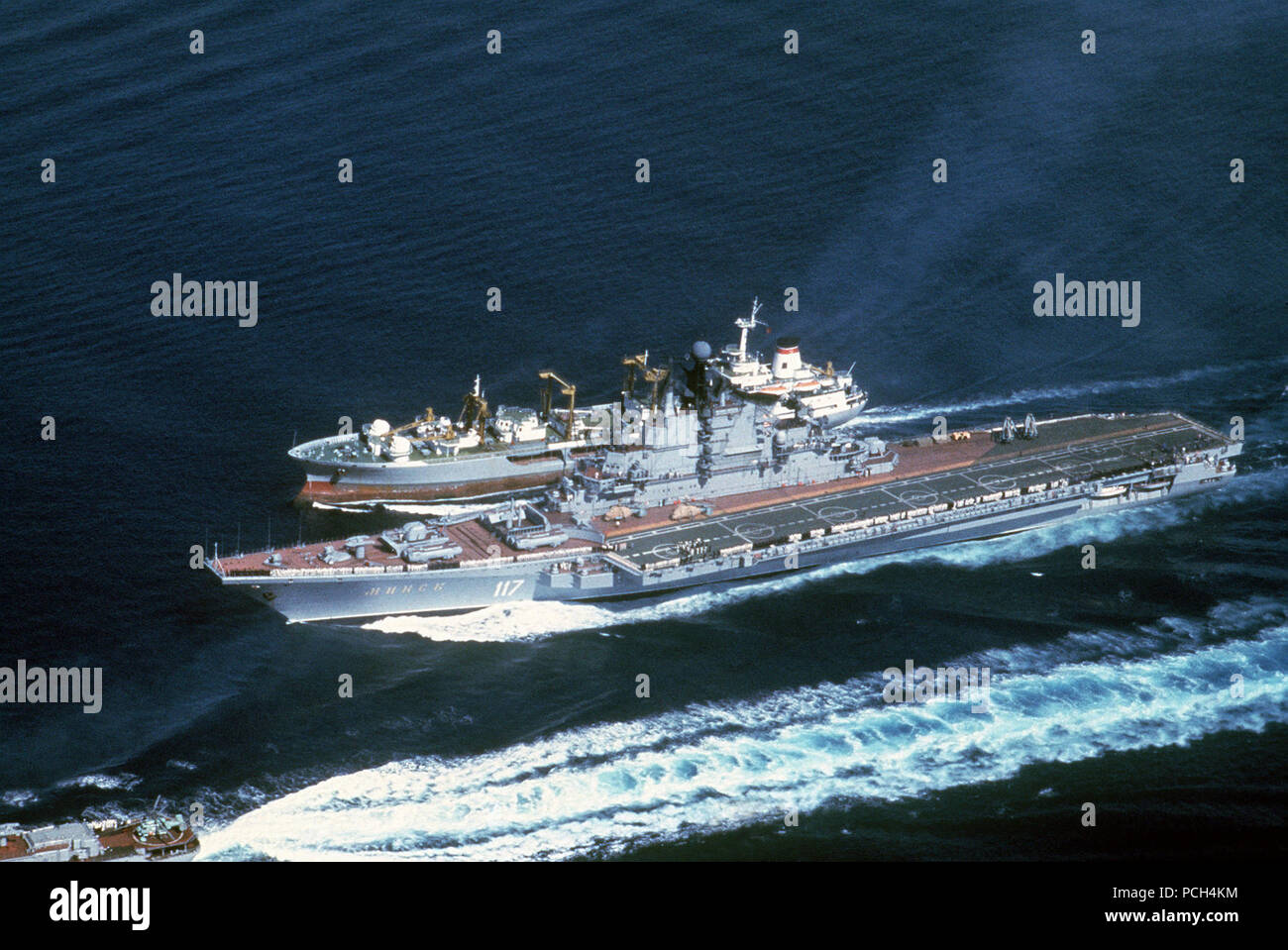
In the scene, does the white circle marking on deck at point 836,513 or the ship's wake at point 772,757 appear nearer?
the ship's wake at point 772,757

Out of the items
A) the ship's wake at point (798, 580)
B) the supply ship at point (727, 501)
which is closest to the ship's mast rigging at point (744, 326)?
the supply ship at point (727, 501)

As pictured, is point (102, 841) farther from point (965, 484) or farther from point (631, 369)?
point (965, 484)

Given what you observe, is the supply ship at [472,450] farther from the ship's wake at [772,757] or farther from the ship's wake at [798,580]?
the ship's wake at [772,757]

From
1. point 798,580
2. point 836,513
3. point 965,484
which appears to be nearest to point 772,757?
point 798,580

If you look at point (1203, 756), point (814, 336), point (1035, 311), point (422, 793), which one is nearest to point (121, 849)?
point (422, 793)

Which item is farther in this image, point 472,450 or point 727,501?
point 472,450

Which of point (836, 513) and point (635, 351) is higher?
point (635, 351)
